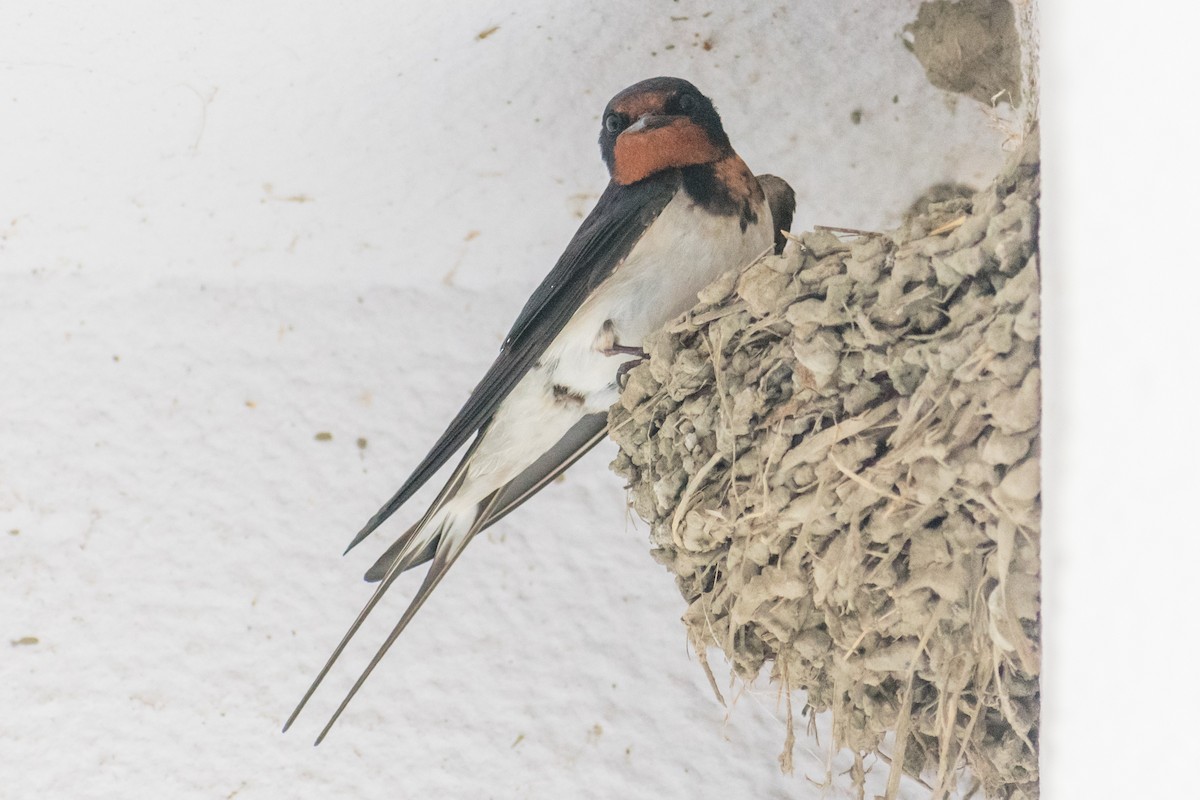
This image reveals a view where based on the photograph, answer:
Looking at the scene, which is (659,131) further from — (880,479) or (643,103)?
(880,479)

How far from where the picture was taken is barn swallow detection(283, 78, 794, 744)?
142 cm

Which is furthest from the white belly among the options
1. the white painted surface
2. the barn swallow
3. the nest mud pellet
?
the white painted surface

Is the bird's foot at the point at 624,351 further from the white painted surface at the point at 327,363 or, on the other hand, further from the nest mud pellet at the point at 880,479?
the white painted surface at the point at 327,363

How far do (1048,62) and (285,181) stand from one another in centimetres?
122

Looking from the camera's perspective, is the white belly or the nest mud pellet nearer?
the nest mud pellet

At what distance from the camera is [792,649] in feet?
3.98

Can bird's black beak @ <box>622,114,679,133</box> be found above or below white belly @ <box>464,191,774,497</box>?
above

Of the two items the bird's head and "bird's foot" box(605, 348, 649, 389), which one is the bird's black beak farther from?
"bird's foot" box(605, 348, 649, 389)

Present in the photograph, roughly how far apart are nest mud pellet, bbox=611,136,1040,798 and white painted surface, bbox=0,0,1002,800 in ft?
1.66

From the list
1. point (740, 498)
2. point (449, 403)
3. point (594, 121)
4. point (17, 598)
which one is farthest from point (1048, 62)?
point (17, 598)

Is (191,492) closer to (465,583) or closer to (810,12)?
(465,583)

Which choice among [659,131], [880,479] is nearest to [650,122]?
[659,131]

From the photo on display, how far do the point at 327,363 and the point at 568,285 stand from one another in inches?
22.7

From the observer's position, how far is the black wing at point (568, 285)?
4.49ft
